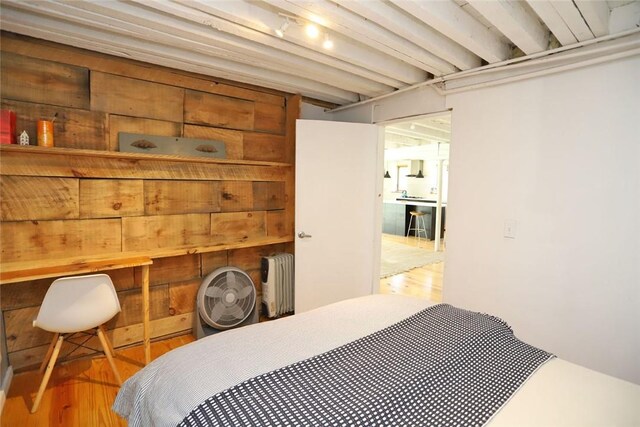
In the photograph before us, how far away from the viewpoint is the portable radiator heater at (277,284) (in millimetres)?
3111

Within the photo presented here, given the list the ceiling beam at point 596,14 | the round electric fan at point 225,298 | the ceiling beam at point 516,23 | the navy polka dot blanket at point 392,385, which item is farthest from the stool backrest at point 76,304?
the ceiling beam at point 596,14

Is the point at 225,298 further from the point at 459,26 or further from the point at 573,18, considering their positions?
the point at 573,18

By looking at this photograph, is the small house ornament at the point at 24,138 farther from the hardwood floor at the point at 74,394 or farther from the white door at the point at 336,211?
the white door at the point at 336,211

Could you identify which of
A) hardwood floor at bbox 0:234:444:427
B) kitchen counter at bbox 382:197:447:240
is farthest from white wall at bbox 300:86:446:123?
kitchen counter at bbox 382:197:447:240

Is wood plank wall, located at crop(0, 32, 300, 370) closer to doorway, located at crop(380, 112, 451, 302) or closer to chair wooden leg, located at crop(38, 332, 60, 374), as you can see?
chair wooden leg, located at crop(38, 332, 60, 374)

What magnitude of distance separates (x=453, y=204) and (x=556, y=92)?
98cm

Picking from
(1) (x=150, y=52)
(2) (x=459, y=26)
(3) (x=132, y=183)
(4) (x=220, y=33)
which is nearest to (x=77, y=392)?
(3) (x=132, y=183)

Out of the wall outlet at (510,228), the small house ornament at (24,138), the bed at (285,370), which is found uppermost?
the small house ornament at (24,138)

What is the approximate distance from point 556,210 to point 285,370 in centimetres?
194

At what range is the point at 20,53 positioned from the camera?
2.06 metres

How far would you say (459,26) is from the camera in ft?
5.79

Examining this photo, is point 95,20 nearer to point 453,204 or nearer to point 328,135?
point 328,135

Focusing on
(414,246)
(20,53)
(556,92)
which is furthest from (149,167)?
(414,246)

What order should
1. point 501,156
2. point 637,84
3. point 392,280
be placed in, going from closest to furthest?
point 637,84
point 501,156
point 392,280
